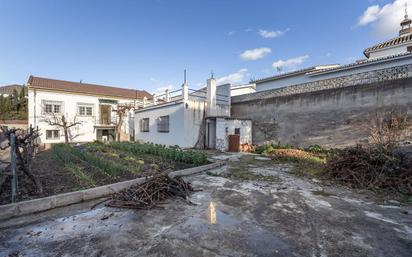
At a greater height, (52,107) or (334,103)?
(52,107)

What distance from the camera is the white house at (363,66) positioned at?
10.9 m

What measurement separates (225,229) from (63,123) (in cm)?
2056

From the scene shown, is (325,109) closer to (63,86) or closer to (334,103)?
(334,103)

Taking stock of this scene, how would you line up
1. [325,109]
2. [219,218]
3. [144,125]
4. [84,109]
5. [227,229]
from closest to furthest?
[227,229], [219,218], [325,109], [144,125], [84,109]

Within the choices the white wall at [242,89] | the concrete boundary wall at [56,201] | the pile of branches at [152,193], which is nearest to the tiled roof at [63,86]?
the white wall at [242,89]

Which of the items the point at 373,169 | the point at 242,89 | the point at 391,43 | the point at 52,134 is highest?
the point at 391,43

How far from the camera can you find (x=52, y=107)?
779 inches

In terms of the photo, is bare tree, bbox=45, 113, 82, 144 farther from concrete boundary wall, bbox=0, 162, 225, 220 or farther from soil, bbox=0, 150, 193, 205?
concrete boundary wall, bbox=0, 162, 225, 220

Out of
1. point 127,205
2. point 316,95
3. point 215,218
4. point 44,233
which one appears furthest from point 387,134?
point 44,233

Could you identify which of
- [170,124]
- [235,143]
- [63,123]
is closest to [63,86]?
[63,123]

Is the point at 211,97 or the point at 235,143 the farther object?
the point at 211,97

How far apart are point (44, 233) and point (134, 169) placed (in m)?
3.54

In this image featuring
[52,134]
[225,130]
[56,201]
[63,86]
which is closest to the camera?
[56,201]

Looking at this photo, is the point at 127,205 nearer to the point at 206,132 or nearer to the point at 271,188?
the point at 271,188
